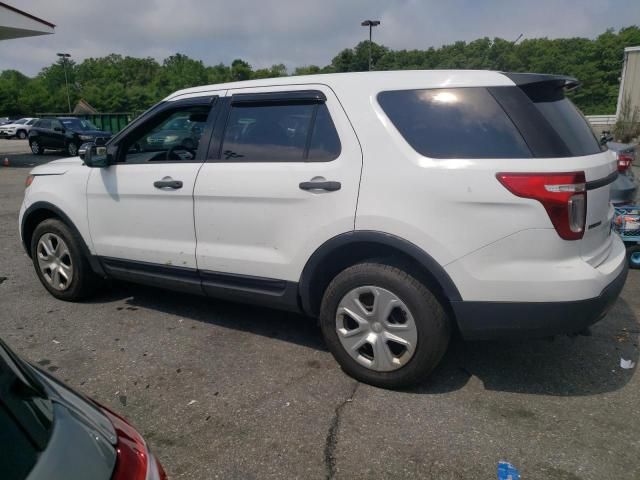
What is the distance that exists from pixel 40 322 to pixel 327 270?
2542mm

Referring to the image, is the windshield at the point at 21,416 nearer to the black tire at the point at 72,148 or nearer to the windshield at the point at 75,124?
the black tire at the point at 72,148

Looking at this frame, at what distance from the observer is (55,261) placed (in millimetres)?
4664

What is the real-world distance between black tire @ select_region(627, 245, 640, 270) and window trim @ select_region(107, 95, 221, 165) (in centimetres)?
458

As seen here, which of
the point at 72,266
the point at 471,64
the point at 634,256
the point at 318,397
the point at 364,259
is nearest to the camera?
the point at 318,397

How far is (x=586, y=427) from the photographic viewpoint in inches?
110

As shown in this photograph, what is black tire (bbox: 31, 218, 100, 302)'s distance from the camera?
449 centimetres

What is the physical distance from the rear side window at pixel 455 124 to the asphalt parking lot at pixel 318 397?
1.45 m

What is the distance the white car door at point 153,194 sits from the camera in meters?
3.84

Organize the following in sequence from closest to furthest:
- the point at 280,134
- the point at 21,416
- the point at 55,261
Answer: the point at 21,416 → the point at 280,134 → the point at 55,261

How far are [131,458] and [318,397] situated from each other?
1905 mm

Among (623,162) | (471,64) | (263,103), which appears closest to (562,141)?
(263,103)

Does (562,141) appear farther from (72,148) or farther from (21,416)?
(72,148)

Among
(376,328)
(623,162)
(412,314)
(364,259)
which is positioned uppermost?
(623,162)

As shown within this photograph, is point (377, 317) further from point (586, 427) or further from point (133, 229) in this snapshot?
point (133, 229)
